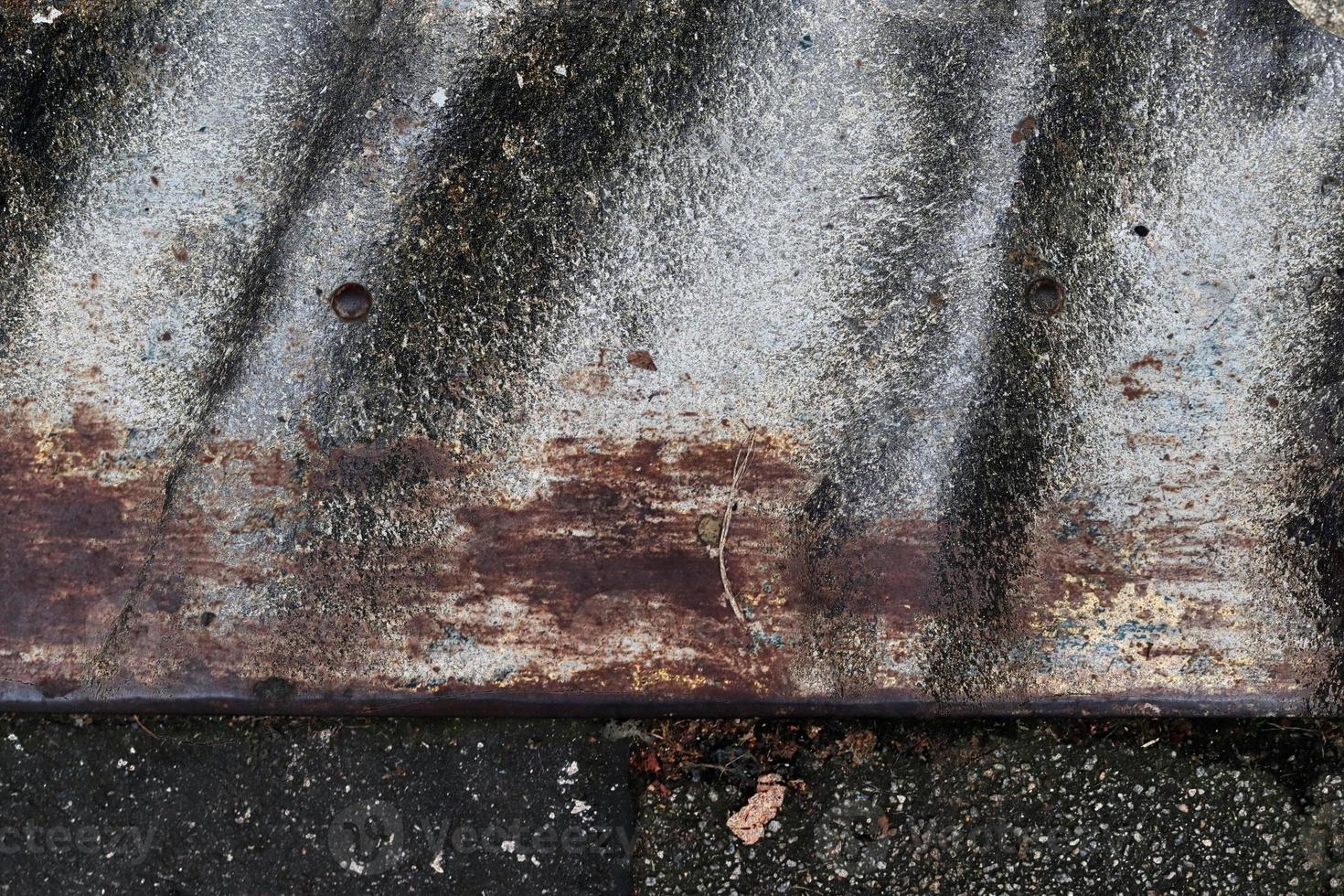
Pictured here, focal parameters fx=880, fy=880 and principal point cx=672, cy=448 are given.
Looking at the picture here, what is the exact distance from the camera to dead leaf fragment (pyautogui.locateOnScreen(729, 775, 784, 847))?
2074 millimetres

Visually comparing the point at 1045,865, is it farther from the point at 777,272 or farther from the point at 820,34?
the point at 820,34

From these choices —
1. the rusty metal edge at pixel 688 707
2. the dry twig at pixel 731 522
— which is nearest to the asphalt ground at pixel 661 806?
the rusty metal edge at pixel 688 707

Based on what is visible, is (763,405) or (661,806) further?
(661,806)

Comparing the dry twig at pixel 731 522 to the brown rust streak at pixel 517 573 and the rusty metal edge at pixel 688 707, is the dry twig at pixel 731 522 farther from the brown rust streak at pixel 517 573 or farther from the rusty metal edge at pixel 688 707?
the rusty metal edge at pixel 688 707

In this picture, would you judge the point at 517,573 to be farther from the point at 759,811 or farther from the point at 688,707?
the point at 759,811

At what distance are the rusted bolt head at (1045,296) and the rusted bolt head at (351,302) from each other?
4.51ft

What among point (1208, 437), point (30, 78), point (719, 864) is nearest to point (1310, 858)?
point (1208, 437)

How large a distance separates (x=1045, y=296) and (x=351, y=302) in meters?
1.45

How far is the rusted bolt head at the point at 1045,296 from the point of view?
71.9 inches

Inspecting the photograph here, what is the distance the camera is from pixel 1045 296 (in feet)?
6.02

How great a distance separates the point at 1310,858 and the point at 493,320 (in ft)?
7.46

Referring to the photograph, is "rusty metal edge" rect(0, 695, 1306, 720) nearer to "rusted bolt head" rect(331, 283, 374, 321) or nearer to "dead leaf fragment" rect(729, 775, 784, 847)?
"dead leaf fragment" rect(729, 775, 784, 847)

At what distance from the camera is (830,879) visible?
209 centimetres

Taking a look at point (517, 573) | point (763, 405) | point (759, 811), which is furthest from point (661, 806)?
point (763, 405)
